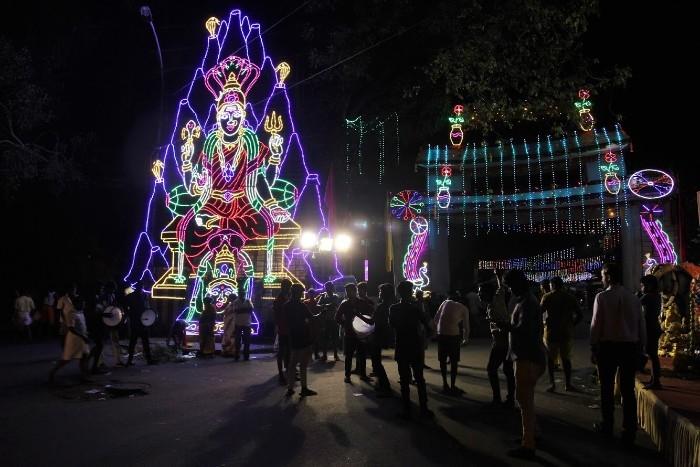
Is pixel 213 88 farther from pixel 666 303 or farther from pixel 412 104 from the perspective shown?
pixel 666 303

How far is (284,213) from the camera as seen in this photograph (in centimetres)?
1900

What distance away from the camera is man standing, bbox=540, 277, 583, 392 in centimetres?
911

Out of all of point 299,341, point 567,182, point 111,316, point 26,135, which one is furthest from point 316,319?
point 26,135

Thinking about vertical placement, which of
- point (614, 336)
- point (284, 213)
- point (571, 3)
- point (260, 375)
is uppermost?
Answer: point (571, 3)

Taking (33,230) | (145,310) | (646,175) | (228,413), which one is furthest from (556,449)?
(33,230)

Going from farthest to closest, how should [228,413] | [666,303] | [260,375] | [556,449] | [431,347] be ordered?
[431,347] → [260,375] → [666,303] → [228,413] → [556,449]

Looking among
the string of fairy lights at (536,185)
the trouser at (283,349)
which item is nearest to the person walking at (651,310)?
the trouser at (283,349)

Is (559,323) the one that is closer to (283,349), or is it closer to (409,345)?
(409,345)

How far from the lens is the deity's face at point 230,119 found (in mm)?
19781

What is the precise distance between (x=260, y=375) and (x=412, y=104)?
10.9 metres

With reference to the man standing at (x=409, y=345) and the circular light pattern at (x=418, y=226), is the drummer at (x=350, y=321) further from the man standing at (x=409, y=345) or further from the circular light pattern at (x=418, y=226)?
the circular light pattern at (x=418, y=226)

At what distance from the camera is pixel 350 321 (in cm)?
1070

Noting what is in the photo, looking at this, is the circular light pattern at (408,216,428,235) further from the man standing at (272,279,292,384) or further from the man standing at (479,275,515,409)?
the man standing at (479,275,515,409)

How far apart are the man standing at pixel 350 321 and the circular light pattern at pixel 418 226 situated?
453 inches
